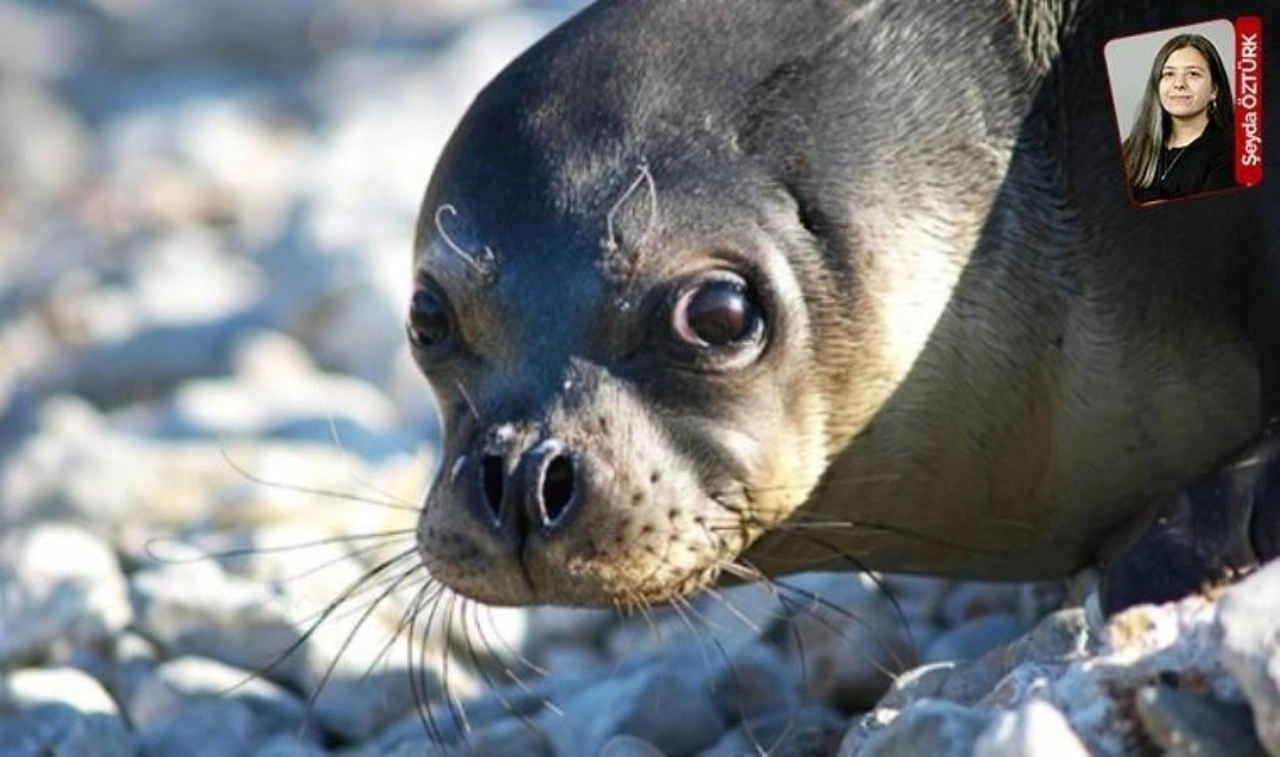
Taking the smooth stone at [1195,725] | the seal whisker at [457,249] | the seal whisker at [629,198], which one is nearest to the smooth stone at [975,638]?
the seal whisker at [629,198]

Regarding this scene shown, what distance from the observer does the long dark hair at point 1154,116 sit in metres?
6.29

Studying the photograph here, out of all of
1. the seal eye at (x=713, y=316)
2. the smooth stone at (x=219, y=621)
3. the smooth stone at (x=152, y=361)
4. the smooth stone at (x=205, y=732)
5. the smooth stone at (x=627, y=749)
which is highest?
the smooth stone at (x=152, y=361)

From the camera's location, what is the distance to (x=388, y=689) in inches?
284

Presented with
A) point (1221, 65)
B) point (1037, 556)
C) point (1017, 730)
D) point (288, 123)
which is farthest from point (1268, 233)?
point (288, 123)

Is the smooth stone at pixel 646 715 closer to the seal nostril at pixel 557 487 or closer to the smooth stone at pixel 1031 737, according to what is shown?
the seal nostril at pixel 557 487

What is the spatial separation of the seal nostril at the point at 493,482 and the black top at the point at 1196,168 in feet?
4.70

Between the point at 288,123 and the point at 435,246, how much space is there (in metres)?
10.9

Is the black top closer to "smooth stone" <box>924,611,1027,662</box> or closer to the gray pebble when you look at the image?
"smooth stone" <box>924,611,1027,662</box>

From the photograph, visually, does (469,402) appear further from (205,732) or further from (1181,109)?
(1181,109)

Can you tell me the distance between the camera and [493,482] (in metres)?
5.86

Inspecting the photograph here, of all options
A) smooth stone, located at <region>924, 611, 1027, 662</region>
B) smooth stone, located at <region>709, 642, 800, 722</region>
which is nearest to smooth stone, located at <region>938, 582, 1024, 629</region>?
smooth stone, located at <region>924, 611, 1027, 662</region>

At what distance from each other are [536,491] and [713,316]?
22.2 inches

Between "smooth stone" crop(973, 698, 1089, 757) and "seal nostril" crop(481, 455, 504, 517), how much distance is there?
1504 mm

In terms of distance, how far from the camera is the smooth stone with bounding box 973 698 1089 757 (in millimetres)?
4469
